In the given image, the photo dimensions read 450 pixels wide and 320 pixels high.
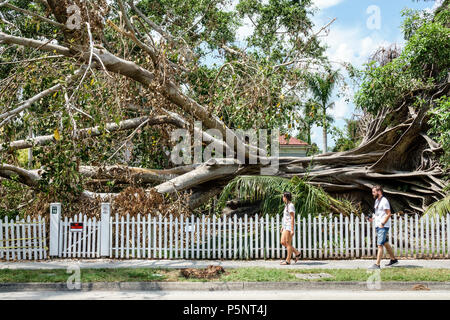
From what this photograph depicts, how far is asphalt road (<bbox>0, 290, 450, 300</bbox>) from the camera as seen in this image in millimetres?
7738

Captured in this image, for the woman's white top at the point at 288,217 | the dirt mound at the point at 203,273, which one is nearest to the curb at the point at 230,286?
the dirt mound at the point at 203,273

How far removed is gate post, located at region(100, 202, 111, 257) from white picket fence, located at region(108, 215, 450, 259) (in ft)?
0.34

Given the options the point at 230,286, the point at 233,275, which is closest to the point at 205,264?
the point at 233,275

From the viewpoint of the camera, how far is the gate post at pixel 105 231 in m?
11.9

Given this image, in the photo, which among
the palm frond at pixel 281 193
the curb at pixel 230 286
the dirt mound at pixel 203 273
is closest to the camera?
the curb at pixel 230 286

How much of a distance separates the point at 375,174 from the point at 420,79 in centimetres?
406

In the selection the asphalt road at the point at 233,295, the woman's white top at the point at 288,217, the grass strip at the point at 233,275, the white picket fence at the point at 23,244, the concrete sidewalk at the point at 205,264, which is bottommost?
the asphalt road at the point at 233,295

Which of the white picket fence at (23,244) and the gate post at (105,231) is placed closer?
the white picket fence at (23,244)

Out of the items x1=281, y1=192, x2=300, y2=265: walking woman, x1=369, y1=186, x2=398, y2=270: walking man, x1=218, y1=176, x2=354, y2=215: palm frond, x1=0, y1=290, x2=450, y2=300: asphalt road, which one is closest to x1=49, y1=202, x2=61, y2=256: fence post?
x1=0, y1=290, x2=450, y2=300: asphalt road

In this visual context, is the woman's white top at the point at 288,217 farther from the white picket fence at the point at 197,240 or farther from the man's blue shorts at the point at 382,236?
the man's blue shorts at the point at 382,236

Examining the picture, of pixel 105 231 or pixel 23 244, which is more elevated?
pixel 105 231

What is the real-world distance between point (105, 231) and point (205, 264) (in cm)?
291

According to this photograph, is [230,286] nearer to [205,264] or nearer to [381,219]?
[205,264]

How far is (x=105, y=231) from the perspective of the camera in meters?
11.9
